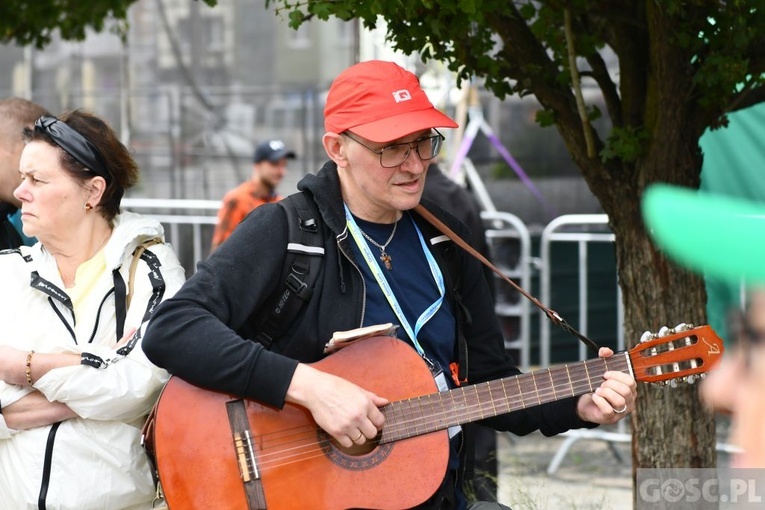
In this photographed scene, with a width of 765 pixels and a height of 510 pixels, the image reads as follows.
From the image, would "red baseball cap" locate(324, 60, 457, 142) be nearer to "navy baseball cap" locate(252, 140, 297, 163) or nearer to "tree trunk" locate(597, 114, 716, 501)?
"tree trunk" locate(597, 114, 716, 501)

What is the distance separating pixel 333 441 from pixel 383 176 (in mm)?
723

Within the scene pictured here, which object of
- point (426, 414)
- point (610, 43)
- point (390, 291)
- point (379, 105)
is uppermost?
point (610, 43)

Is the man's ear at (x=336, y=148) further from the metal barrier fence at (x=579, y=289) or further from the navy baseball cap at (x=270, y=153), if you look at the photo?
the navy baseball cap at (x=270, y=153)

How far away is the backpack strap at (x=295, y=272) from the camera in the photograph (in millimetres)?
2971

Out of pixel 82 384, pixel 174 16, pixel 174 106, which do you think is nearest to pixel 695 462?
pixel 82 384

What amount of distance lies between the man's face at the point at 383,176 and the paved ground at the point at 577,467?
2842 millimetres

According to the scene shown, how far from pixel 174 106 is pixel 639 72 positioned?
9255 millimetres

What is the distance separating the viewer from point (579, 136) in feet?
12.7

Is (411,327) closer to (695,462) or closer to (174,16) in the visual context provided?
(695,462)

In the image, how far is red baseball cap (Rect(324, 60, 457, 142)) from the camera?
9.80 feet

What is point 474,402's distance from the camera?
9.83 ft

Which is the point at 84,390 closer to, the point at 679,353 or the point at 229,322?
the point at 229,322

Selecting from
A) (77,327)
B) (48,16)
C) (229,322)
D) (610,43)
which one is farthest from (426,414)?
(48,16)

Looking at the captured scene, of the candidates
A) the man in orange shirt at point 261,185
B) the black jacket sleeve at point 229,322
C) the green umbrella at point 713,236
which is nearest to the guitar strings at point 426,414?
the black jacket sleeve at point 229,322
